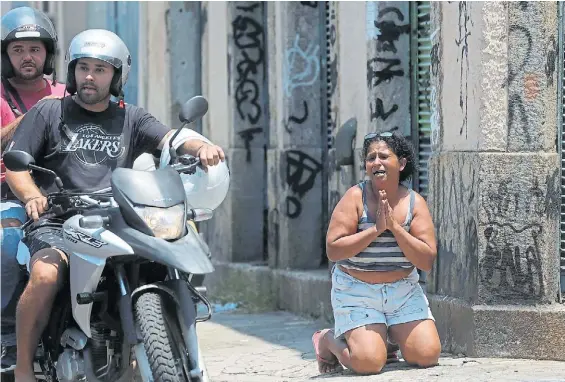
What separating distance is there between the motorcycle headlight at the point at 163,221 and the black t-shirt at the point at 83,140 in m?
0.71

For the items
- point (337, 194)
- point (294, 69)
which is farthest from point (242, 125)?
point (337, 194)

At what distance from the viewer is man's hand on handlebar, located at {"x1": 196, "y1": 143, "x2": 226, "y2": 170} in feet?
18.7

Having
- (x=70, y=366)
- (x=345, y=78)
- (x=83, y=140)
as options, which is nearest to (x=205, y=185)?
(x=83, y=140)

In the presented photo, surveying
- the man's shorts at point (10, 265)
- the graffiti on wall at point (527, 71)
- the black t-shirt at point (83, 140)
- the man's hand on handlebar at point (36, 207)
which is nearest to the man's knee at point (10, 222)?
the man's shorts at point (10, 265)

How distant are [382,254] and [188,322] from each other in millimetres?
1716

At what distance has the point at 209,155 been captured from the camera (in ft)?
18.7


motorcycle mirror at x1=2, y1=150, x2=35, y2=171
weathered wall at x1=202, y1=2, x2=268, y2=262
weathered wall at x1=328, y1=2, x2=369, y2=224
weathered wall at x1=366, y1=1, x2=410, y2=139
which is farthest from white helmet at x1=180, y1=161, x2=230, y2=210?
weathered wall at x1=202, y1=2, x2=268, y2=262

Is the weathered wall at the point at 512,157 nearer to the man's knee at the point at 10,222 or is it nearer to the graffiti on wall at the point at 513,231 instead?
the graffiti on wall at the point at 513,231

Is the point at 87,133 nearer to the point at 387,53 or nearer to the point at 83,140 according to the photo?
the point at 83,140

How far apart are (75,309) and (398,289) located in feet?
6.32

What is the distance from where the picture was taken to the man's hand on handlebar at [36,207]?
18.4ft

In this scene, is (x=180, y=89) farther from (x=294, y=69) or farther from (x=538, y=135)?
(x=538, y=135)

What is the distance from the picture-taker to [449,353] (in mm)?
7652

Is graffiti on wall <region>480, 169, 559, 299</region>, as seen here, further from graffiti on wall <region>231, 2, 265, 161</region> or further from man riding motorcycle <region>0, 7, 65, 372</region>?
graffiti on wall <region>231, 2, 265, 161</region>
